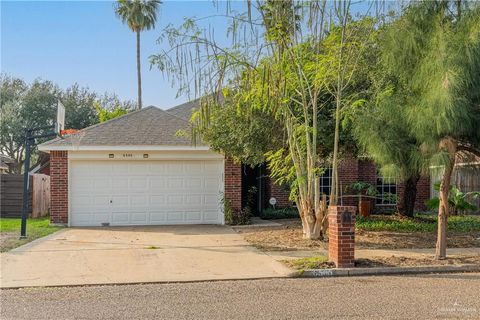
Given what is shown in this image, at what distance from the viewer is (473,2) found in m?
8.86

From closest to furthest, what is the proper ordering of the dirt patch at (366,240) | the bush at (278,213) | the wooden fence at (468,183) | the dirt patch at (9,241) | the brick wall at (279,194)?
the dirt patch at (9,241), the dirt patch at (366,240), the bush at (278,213), the brick wall at (279,194), the wooden fence at (468,183)

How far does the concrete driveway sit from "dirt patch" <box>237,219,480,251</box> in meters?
0.55

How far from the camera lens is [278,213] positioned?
675 inches

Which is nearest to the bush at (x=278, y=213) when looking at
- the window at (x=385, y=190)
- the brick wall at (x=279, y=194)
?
the brick wall at (x=279, y=194)

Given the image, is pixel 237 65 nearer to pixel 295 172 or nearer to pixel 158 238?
pixel 295 172

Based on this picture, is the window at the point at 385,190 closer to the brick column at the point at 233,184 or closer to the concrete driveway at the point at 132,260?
the brick column at the point at 233,184

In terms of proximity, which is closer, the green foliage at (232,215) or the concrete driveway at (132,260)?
the concrete driveway at (132,260)

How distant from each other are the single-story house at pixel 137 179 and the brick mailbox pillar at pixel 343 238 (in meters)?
7.04

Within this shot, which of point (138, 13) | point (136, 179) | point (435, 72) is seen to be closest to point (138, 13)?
point (138, 13)

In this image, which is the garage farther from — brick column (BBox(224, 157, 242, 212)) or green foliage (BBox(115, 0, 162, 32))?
green foliage (BBox(115, 0, 162, 32))

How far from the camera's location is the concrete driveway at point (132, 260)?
318 inches

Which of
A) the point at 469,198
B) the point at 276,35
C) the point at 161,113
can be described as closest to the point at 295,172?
the point at 276,35

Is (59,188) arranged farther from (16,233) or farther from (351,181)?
(351,181)

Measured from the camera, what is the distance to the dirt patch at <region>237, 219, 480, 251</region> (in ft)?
36.0
